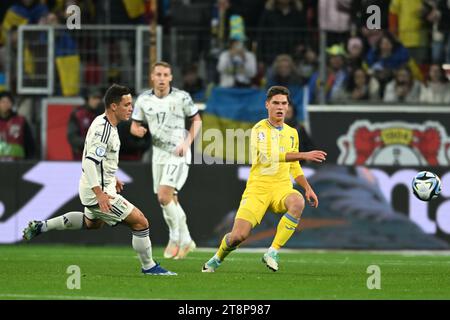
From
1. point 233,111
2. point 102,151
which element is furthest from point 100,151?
point 233,111

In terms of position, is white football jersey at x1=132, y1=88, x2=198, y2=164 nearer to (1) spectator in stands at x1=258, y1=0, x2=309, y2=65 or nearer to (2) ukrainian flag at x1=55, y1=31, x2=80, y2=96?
(1) spectator in stands at x1=258, y1=0, x2=309, y2=65

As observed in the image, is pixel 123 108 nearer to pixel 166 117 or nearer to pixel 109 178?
pixel 109 178

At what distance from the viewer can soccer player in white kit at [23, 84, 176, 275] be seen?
40.1ft

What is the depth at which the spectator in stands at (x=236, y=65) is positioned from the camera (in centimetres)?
2039

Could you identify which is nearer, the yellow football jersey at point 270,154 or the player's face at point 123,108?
the player's face at point 123,108

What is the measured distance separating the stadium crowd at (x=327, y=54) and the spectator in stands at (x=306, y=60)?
0.7 inches

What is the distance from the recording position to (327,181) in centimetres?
1828

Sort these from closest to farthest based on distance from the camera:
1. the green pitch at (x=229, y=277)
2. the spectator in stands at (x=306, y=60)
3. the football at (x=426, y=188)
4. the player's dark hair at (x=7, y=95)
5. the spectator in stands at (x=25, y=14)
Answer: the green pitch at (x=229, y=277) → the football at (x=426, y=188) → the player's dark hair at (x=7, y=95) → the spectator in stands at (x=306, y=60) → the spectator in stands at (x=25, y=14)

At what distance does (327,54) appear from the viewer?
20578 millimetres

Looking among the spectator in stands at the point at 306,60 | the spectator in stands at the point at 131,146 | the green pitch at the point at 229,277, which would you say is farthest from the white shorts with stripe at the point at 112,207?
the spectator in stands at the point at 306,60

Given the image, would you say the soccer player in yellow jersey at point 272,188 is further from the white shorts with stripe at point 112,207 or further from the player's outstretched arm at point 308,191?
the white shorts with stripe at point 112,207
